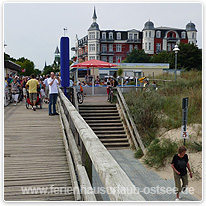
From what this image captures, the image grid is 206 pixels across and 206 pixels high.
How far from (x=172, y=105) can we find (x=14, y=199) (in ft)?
38.2

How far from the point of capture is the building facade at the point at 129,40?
7612 cm

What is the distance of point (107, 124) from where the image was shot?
1518 cm

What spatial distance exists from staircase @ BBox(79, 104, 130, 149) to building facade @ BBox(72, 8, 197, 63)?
198ft

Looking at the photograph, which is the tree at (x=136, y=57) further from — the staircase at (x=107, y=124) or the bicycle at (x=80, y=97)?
the staircase at (x=107, y=124)

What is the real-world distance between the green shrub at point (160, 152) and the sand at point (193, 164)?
0.63ft

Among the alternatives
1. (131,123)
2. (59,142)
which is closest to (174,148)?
(131,123)

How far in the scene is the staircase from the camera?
13998 millimetres

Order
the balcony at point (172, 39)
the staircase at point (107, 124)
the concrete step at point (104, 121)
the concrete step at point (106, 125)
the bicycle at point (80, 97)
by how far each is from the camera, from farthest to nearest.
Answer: the balcony at point (172, 39), the bicycle at point (80, 97), the concrete step at point (104, 121), the concrete step at point (106, 125), the staircase at point (107, 124)

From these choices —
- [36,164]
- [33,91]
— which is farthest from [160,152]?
[36,164]

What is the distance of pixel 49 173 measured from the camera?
481cm

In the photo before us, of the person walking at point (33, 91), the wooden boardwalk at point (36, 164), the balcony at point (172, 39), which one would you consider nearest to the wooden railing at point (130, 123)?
the person walking at point (33, 91)

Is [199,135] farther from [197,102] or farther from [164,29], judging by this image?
[164,29]

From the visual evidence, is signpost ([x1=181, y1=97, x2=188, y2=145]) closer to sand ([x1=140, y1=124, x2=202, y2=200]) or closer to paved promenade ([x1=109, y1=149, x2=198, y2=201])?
sand ([x1=140, y1=124, x2=202, y2=200])

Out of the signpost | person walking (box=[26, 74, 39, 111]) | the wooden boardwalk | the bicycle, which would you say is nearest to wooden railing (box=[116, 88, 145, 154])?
the bicycle
